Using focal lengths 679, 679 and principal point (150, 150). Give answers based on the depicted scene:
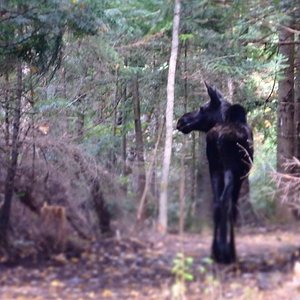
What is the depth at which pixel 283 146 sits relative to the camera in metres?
14.7

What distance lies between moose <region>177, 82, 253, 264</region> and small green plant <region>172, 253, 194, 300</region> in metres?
0.47

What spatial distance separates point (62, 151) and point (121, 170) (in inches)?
49.6

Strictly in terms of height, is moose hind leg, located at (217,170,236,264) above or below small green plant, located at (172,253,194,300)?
above

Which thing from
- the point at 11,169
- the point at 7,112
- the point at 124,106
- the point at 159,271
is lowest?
the point at 159,271

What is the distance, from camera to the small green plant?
7379 millimetres

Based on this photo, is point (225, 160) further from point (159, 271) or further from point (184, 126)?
point (159, 271)

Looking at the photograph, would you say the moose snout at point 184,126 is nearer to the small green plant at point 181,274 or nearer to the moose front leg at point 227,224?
the moose front leg at point 227,224

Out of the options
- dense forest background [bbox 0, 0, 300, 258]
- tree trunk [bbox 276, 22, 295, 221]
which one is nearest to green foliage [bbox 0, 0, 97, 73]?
dense forest background [bbox 0, 0, 300, 258]

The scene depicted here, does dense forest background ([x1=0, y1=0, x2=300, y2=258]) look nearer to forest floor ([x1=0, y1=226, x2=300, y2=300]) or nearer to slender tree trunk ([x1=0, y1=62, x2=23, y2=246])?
slender tree trunk ([x1=0, y1=62, x2=23, y2=246])

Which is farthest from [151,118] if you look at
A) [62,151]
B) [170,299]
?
[170,299]

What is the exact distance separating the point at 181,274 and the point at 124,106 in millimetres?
12056

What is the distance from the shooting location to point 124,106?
1945cm

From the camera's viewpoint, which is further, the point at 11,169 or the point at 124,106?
the point at 124,106

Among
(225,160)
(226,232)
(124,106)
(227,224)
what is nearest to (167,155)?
(225,160)
